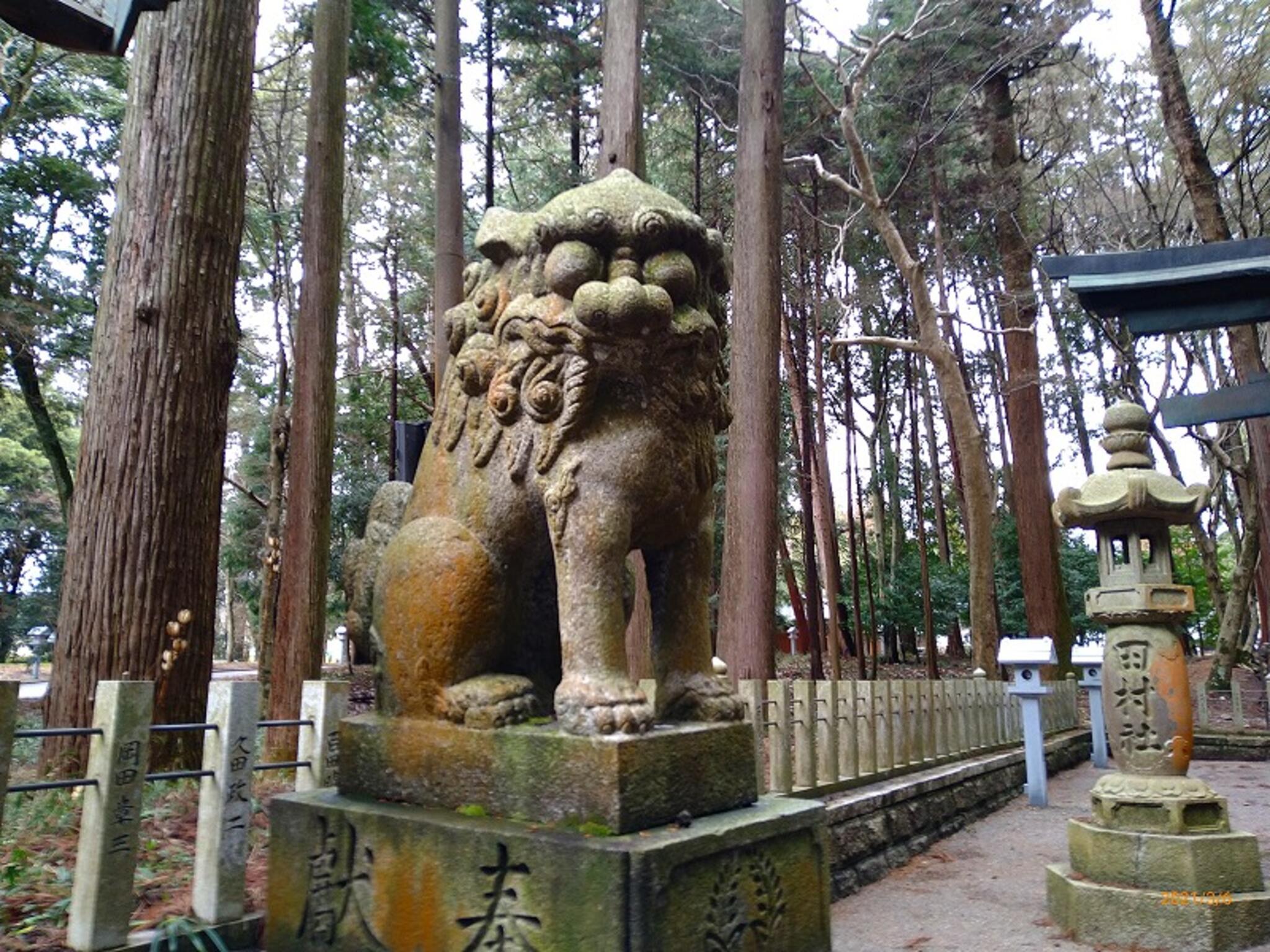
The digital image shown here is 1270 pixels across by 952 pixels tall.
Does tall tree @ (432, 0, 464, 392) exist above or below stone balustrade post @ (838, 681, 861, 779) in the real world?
above

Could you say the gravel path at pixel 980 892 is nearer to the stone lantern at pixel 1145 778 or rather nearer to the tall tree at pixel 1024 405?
the stone lantern at pixel 1145 778

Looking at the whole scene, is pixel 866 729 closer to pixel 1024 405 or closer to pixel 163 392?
pixel 163 392

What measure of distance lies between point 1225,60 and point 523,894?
14.5 meters

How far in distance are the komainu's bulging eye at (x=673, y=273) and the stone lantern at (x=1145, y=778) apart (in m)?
3.48

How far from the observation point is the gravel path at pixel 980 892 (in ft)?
13.8

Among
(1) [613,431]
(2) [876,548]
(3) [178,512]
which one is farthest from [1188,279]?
(2) [876,548]

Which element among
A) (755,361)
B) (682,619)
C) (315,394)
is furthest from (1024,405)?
(682,619)

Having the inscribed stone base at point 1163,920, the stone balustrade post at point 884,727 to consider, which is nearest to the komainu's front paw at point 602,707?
the inscribed stone base at point 1163,920

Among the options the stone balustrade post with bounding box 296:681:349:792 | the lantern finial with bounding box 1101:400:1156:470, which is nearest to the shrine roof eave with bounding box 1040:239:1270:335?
the lantern finial with bounding box 1101:400:1156:470

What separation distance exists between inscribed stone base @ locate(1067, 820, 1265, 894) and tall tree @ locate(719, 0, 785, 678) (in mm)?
3481

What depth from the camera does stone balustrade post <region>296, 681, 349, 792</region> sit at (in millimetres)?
3107

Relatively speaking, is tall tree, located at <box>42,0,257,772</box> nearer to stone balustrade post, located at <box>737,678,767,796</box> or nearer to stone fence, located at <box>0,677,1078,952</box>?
stone fence, located at <box>0,677,1078,952</box>

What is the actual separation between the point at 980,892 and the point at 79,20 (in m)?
5.52

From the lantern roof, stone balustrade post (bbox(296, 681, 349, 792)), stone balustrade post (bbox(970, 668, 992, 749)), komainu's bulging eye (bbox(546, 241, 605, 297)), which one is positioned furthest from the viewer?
stone balustrade post (bbox(970, 668, 992, 749))
